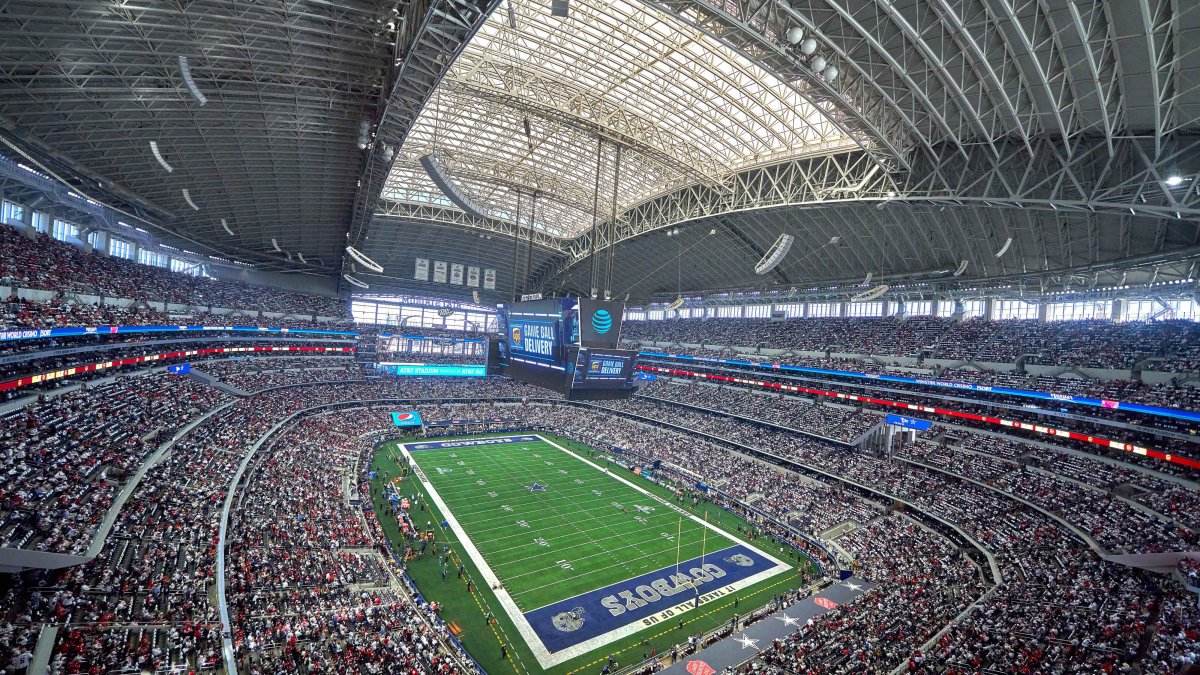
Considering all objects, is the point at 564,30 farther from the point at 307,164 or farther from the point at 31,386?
the point at 31,386

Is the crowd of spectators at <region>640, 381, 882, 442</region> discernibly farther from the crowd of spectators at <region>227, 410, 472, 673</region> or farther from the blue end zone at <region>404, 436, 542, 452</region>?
the crowd of spectators at <region>227, 410, 472, 673</region>

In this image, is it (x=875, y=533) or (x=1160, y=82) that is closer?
(x=1160, y=82)

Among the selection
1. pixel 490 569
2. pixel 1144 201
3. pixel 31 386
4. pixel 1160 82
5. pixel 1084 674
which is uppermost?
pixel 1160 82

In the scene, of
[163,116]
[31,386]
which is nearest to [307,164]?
[163,116]

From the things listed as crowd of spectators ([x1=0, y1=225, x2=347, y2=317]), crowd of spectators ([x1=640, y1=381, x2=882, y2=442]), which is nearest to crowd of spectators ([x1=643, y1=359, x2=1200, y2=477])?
crowd of spectators ([x1=640, y1=381, x2=882, y2=442])

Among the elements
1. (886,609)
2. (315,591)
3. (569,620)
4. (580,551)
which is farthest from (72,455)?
(886,609)

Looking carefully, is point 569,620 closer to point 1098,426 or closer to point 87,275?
point 1098,426
